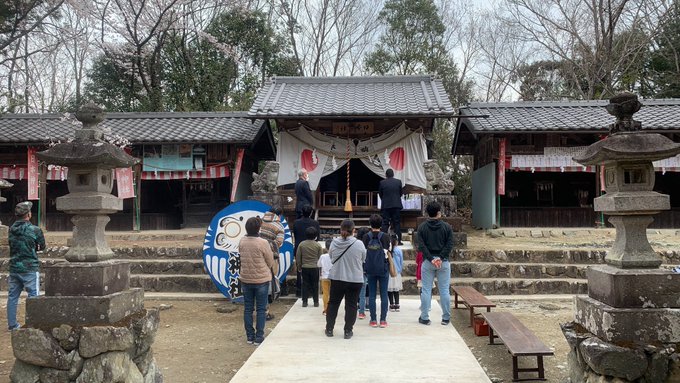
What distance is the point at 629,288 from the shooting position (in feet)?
13.9

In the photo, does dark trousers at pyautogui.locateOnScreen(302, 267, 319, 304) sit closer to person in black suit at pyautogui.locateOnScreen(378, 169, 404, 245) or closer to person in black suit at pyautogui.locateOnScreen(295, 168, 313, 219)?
person in black suit at pyautogui.locateOnScreen(295, 168, 313, 219)

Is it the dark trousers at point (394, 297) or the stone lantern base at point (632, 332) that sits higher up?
the stone lantern base at point (632, 332)

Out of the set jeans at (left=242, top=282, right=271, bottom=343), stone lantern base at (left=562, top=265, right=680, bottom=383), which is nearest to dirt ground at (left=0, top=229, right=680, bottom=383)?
jeans at (left=242, top=282, right=271, bottom=343)

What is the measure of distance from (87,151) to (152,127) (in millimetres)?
12512

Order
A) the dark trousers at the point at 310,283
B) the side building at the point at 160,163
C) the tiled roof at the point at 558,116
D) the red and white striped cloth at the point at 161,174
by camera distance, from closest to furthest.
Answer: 1. the dark trousers at the point at 310,283
2. the tiled roof at the point at 558,116
3. the side building at the point at 160,163
4. the red and white striped cloth at the point at 161,174

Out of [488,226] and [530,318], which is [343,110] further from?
[530,318]

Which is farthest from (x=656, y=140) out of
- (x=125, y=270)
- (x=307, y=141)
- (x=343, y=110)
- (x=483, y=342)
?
(x=307, y=141)

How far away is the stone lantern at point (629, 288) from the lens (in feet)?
13.1

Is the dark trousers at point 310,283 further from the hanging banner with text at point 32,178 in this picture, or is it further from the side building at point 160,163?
the hanging banner with text at point 32,178

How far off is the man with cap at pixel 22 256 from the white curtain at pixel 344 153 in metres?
7.92

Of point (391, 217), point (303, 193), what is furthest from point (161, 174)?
point (391, 217)

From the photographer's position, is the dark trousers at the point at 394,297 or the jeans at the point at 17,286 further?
the dark trousers at the point at 394,297

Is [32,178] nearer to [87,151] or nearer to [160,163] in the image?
[160,163]

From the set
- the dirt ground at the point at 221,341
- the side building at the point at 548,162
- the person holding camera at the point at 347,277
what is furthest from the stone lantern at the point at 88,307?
the side building at the point at 548,162
